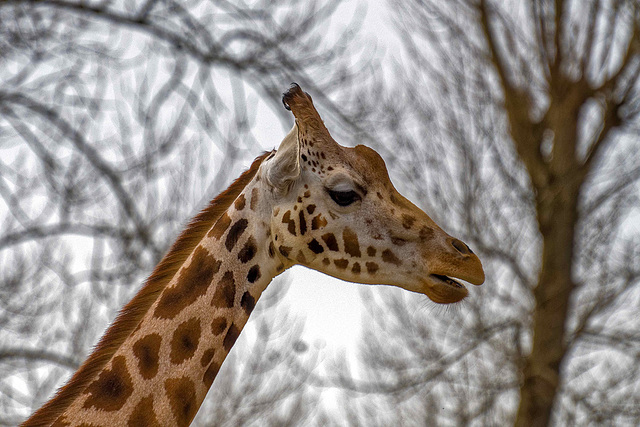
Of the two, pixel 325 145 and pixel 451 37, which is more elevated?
pixel 451 37

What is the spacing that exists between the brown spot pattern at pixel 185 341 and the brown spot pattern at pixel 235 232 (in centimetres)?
40

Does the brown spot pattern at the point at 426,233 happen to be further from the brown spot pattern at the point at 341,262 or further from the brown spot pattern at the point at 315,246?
the brown spot pattern at the point at 315,246

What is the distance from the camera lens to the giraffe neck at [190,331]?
307 cm

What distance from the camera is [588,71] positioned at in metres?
9.79

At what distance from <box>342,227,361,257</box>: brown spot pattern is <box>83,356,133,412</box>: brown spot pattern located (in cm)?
114

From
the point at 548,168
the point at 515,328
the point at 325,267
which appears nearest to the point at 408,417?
the point at 515,328

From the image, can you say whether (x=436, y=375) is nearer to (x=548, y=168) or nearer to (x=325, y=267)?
(x=548, y=168)

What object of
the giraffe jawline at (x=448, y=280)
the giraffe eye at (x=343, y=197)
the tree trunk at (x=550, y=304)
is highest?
the tree trunk at (x=550, y=304)

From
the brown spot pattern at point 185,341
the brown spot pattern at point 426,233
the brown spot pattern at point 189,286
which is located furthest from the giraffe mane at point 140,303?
the brown spot pattern at point 426,233

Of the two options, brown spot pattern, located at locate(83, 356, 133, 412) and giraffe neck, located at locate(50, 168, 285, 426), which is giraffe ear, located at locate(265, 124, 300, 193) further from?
brown spot pattern, located at locate(83, 356, 133, 412)

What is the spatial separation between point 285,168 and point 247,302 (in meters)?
0.67

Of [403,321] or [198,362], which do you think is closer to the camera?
[198,362]

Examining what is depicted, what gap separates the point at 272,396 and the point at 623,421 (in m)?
5.02

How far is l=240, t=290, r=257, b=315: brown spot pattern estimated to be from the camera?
134 inches
